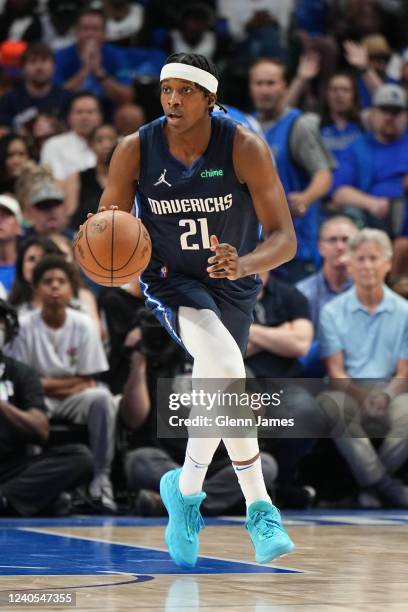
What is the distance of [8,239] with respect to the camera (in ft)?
30.1

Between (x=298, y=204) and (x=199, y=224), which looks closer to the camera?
(x=199, y=224)

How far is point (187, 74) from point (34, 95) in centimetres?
677

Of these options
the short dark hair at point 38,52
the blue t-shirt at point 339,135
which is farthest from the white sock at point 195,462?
the short dark hair at point 38,52

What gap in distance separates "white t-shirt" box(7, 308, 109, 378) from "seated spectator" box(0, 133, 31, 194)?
2373 mm

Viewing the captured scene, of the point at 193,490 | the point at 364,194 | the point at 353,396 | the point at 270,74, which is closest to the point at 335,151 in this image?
the point at 364,194

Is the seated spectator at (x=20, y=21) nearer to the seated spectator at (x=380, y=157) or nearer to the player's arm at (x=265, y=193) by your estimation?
the seated spectator at (x=380, y=157)

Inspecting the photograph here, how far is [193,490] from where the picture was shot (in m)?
5.59

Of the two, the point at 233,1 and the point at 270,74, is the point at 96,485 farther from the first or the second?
the point at 233,1

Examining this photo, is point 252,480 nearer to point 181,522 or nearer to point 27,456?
point 181,522

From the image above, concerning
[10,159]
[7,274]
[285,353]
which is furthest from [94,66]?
[285,353]

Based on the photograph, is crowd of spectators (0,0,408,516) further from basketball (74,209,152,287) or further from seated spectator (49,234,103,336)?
basketball (74,209,152,287)

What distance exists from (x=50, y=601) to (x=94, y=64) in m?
8.88

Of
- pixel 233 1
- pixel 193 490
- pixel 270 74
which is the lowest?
pixel 193 490

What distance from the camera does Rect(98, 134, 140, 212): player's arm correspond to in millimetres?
5566
